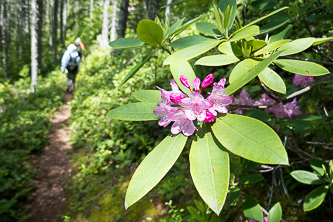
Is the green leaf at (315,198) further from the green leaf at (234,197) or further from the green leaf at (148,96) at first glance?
the green leaf at (148,96)

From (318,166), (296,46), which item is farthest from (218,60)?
(318,166)

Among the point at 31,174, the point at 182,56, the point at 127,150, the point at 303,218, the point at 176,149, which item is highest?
the point at 182,56

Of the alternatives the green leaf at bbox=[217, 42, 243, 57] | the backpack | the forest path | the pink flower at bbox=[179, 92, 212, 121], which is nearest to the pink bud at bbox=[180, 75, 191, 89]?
the pink flower at bbox=[179, 92, 212, 121]

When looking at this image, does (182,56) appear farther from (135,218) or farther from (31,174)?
(31,174)

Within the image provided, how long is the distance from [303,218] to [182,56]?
1825 millimetres

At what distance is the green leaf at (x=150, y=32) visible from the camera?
89cm

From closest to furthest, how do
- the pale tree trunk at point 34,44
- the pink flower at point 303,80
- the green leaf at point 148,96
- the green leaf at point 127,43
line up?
1. the green leaf at point 148,96
2. the green leaf at point 127,43
3. the pink flower at point 303,80
4. the pale tree trunk at point 34,44

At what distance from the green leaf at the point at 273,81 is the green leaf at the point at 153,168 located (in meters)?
0.40

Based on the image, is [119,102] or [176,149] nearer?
[176,149]

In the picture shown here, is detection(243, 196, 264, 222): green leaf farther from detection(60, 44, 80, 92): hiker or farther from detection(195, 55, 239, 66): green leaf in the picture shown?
detection(60, 44, 80, 92): hiker

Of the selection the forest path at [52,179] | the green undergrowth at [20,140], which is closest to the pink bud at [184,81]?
the forest path at [52,179]

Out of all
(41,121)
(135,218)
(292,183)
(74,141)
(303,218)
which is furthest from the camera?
(41,121)

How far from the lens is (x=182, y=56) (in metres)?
0.90

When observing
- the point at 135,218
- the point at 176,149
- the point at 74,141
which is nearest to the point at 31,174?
the point at 74,141
